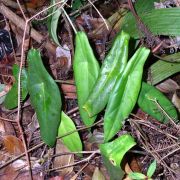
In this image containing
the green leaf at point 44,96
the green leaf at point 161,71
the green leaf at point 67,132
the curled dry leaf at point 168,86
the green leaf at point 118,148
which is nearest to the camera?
the green leaf at point 118,148

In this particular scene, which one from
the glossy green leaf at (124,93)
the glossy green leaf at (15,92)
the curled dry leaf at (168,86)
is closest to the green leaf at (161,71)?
the curled dry leaf at (168,86)

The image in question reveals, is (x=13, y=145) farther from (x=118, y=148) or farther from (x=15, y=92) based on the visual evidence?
(x=118, y=148)

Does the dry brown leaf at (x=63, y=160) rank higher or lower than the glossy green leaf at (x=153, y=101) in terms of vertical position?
lower

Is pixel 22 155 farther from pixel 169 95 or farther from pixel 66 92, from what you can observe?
pixel 169 95

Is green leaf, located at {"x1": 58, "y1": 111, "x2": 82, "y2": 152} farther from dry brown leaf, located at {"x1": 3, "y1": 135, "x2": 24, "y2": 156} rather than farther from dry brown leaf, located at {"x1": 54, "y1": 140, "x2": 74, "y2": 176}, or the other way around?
dry brown leaf, located at {"x1": 3, "y1": 135, "x2": 24, "y2": 156}

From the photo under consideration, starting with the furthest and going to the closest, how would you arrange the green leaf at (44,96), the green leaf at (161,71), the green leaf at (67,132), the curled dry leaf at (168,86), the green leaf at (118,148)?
the curled dry leaf at (168,86) → the green leaf at (161,71) → the green leaf at (67,132) → the green leaf at (44,96) → the green leaf at (118,148)

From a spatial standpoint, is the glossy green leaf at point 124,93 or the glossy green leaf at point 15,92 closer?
the glossy green leaf at point 124,93

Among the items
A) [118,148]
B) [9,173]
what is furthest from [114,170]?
[9,173]

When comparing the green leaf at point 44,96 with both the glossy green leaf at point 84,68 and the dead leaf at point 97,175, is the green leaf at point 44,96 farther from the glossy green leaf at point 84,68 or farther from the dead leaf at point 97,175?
the dead leaf at point 97,175

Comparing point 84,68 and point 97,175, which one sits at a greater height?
point 84,68
